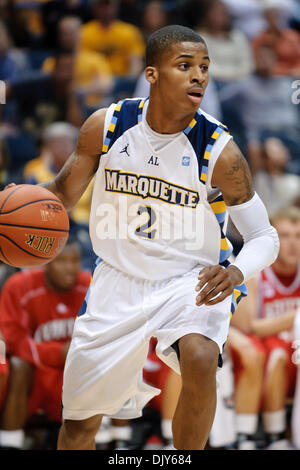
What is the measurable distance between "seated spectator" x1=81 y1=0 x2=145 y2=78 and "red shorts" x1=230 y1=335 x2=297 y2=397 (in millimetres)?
4296

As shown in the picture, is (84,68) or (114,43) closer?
(84,68)

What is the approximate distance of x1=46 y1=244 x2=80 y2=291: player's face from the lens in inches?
199

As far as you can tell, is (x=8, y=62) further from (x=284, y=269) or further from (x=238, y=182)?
(x=238, y=182)

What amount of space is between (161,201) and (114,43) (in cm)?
546

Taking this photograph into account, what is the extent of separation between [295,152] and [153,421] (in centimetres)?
352

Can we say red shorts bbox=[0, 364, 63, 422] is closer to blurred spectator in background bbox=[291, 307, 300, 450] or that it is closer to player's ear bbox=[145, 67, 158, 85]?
blurred spectator in background bbox=[291, 307, 300, 450]

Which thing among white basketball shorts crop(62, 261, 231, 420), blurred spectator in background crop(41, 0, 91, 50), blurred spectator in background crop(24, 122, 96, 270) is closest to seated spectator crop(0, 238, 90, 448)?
blurred spectator in background crop(24, 122, 96, 270)

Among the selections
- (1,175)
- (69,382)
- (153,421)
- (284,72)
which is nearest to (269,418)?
(153,421)

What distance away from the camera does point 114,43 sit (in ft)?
27.8

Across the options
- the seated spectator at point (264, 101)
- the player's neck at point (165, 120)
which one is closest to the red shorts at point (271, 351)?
the player's neck at point (165, 120)

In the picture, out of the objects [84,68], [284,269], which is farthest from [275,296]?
[84,68]

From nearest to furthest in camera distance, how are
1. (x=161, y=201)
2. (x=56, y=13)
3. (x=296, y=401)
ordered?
(x=161, y=201) → (x=296, y=401) → (x=56, y=13)

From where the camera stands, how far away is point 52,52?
8492 mm
